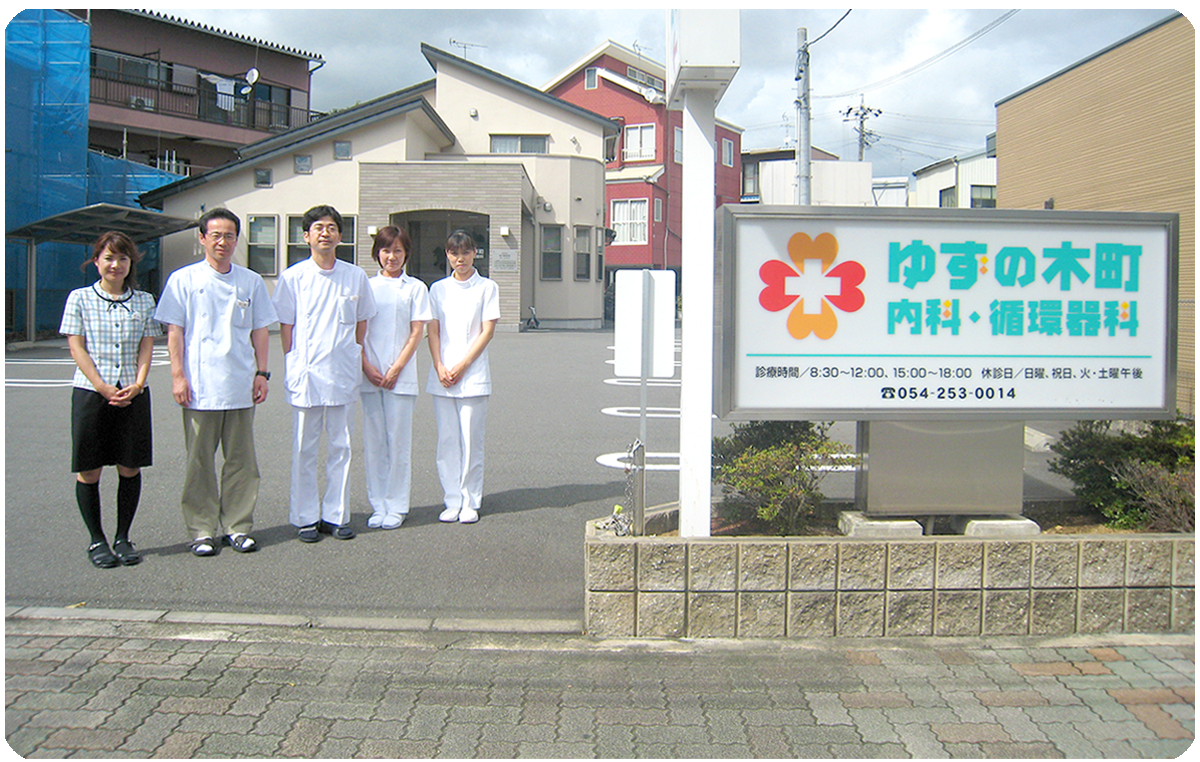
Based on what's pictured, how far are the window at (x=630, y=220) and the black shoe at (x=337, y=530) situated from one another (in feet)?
112

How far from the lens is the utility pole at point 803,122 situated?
17.9 m

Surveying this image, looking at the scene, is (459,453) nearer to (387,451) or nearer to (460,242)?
(387,451)

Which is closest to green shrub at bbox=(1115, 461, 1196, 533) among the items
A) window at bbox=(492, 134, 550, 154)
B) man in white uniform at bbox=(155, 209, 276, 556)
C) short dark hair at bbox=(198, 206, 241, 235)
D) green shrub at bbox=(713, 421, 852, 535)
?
green shrub at bbox=(713, 421, 852, 535)

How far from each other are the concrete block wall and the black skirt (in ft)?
8.61

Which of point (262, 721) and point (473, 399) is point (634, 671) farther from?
point (473, 399)

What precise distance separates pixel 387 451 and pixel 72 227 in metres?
15.9

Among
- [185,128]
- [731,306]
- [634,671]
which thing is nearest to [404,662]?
[634,671]

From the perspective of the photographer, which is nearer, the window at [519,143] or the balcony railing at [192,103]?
the window at [519,143]

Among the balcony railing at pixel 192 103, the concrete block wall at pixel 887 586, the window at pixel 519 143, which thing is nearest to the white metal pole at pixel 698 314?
the concrete block wall at pixel 887 586

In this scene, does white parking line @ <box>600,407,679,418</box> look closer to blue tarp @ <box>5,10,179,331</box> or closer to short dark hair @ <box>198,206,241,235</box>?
short dark hair @ <box>198,206,241,235</box>

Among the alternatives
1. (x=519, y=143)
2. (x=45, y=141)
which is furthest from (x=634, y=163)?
(x=45, y=141)

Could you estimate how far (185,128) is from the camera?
3306 centimetres

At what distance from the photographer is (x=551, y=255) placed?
2853cm

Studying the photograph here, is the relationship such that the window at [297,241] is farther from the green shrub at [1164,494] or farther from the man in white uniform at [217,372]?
the green shrub at [1164,494]
